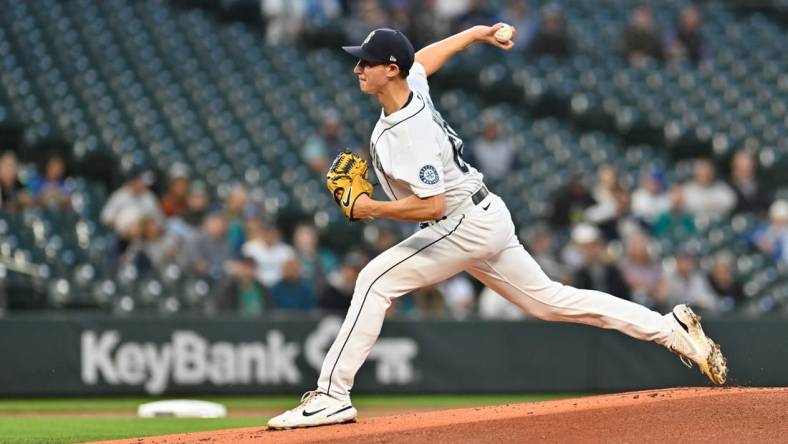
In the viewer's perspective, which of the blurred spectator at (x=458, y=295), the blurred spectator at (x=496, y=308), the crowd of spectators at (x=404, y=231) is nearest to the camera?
the crowd of spectators at (x=404, y=231)

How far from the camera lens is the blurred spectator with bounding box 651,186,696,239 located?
43.6 feet

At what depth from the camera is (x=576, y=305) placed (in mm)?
6254

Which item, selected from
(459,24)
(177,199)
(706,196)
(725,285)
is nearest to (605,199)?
(706,196)

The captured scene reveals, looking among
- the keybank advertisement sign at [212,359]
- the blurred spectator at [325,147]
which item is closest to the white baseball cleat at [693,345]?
the keybank advertisement sign at [212,359]

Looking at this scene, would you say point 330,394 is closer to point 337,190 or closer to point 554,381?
point 337,190

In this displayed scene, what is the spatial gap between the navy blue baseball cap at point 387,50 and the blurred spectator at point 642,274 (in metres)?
6.38

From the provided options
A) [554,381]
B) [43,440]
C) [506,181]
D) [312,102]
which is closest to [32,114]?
[312,102]

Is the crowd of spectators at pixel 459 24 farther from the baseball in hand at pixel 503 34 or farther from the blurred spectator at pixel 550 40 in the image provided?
the baseball in hand at pixel 503 34

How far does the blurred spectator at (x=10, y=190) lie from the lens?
11344 mm

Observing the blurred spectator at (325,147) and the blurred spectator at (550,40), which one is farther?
the blurred spectator at (550,40)

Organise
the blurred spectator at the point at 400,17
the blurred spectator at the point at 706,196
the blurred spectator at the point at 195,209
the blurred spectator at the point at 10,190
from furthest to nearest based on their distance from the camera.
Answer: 1. the blurred spectator at the point at 400,17
2. the blurred spectator at the point at 706,196
3. the blurred spectator at the point at 195,209
4. the blurred spectator at the point at 10,190

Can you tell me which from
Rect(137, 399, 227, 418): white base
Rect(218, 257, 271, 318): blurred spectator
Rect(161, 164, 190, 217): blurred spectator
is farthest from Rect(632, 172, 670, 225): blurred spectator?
Rect(137, 399, 227, 418): white base

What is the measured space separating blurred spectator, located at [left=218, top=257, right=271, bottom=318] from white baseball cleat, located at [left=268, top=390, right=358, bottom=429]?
17.7 feet

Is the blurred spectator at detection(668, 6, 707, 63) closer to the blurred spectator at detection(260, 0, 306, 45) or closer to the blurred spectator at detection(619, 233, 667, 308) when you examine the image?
the blurred spectator at detection(260, 0, 306, 45)
